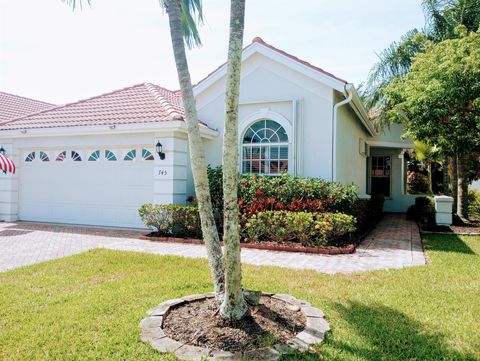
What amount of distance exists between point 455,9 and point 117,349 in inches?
739

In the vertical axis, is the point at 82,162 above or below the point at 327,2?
below

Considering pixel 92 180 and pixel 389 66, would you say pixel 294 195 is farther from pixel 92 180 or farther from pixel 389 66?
pixel 389 66

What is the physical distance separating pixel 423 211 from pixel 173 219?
10.9 metres

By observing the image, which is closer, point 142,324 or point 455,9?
point 142,324

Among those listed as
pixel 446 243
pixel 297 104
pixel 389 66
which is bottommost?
pixel 446 243

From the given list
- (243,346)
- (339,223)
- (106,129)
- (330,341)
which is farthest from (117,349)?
(106,129)

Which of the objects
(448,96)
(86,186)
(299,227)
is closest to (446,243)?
(299,227)

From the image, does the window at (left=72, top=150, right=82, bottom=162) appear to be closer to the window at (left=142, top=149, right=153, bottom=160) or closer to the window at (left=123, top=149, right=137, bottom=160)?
the window at (left=123, top=149, right=137, bottom=160)

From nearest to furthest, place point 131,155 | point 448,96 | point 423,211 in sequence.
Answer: point 448,96, point 131,155, point 423,211

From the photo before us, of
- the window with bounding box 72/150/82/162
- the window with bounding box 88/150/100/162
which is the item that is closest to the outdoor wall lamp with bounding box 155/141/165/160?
the window with bounding box 88/150/100/162

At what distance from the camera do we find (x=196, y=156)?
4637mm

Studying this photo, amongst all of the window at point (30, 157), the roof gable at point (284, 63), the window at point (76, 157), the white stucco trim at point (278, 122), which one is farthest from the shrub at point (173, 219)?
the window at point (30, 157)

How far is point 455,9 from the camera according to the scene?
16219 millimetres

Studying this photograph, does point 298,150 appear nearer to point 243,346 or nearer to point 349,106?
point 349,106
